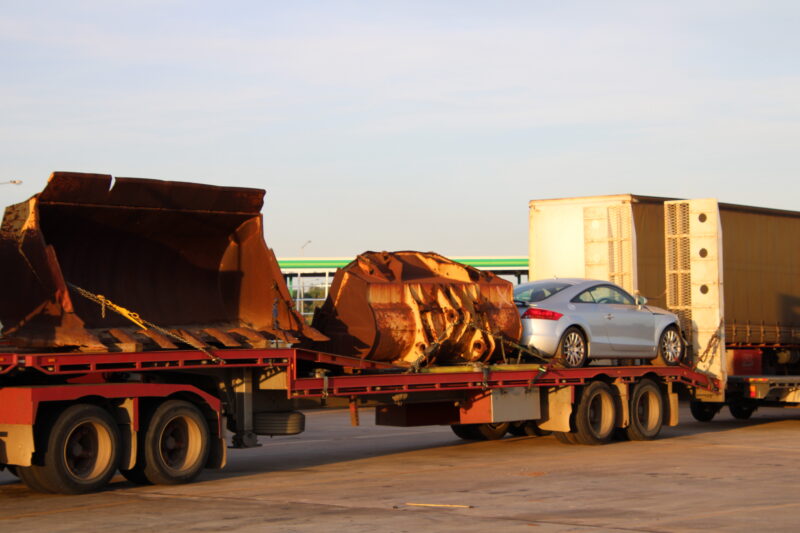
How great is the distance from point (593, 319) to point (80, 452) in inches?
342

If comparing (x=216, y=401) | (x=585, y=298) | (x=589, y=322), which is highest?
(x=585, y=298)

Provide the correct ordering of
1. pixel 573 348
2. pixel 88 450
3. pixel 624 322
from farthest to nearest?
pixel 624 322, pixel 573 348, pixel 88 450

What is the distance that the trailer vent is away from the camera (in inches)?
823

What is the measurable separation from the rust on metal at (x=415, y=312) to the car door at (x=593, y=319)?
3.96 ft

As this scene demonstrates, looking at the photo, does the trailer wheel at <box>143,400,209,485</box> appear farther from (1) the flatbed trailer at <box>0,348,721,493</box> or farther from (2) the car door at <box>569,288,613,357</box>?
(2) the car door at <box>569,288,613,357</box>

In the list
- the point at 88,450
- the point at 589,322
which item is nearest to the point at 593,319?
the point at 589,322

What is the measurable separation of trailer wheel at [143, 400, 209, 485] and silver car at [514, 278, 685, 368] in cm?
596

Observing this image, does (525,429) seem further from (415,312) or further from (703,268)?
(415,312)

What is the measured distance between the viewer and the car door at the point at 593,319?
1822 centimetres

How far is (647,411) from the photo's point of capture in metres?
19.5

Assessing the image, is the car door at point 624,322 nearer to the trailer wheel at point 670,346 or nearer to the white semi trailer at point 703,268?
the trailer wheel at point 670,346

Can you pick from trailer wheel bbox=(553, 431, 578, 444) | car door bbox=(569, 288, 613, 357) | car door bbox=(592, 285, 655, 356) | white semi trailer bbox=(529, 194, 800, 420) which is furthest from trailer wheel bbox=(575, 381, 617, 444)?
white semi trailer bbox=(529, 194, 800, 420)

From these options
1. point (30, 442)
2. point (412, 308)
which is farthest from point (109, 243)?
point (412, 308)

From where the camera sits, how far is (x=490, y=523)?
1027 centimetres
